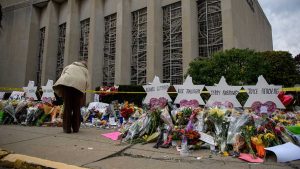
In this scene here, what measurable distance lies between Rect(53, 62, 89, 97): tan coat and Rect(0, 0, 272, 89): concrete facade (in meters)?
14.1

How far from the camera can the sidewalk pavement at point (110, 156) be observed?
352 centimetres

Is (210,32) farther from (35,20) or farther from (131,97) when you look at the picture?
(35,20)

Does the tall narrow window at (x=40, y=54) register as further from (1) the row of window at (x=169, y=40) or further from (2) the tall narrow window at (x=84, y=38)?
(1) the row of window at (x=169, y=40)

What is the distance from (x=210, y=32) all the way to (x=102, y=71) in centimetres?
1238

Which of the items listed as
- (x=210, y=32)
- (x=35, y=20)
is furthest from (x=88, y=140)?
(x=35, y=20)

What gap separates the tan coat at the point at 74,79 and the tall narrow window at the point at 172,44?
15111 millimetres

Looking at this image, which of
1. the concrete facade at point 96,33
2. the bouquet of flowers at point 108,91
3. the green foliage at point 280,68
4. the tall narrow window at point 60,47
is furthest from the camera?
the tall narrow window at point 60,47

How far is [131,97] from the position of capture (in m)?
16.0

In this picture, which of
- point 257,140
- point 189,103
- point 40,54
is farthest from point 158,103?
point 40,54

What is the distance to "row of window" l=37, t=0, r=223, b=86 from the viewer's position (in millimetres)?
20203

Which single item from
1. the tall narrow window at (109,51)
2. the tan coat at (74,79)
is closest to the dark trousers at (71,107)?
the tan coat at (74,79)

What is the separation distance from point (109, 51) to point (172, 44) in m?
8.01

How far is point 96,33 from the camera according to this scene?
88.3 feet

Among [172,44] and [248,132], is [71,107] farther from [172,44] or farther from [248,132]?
[172,44]
